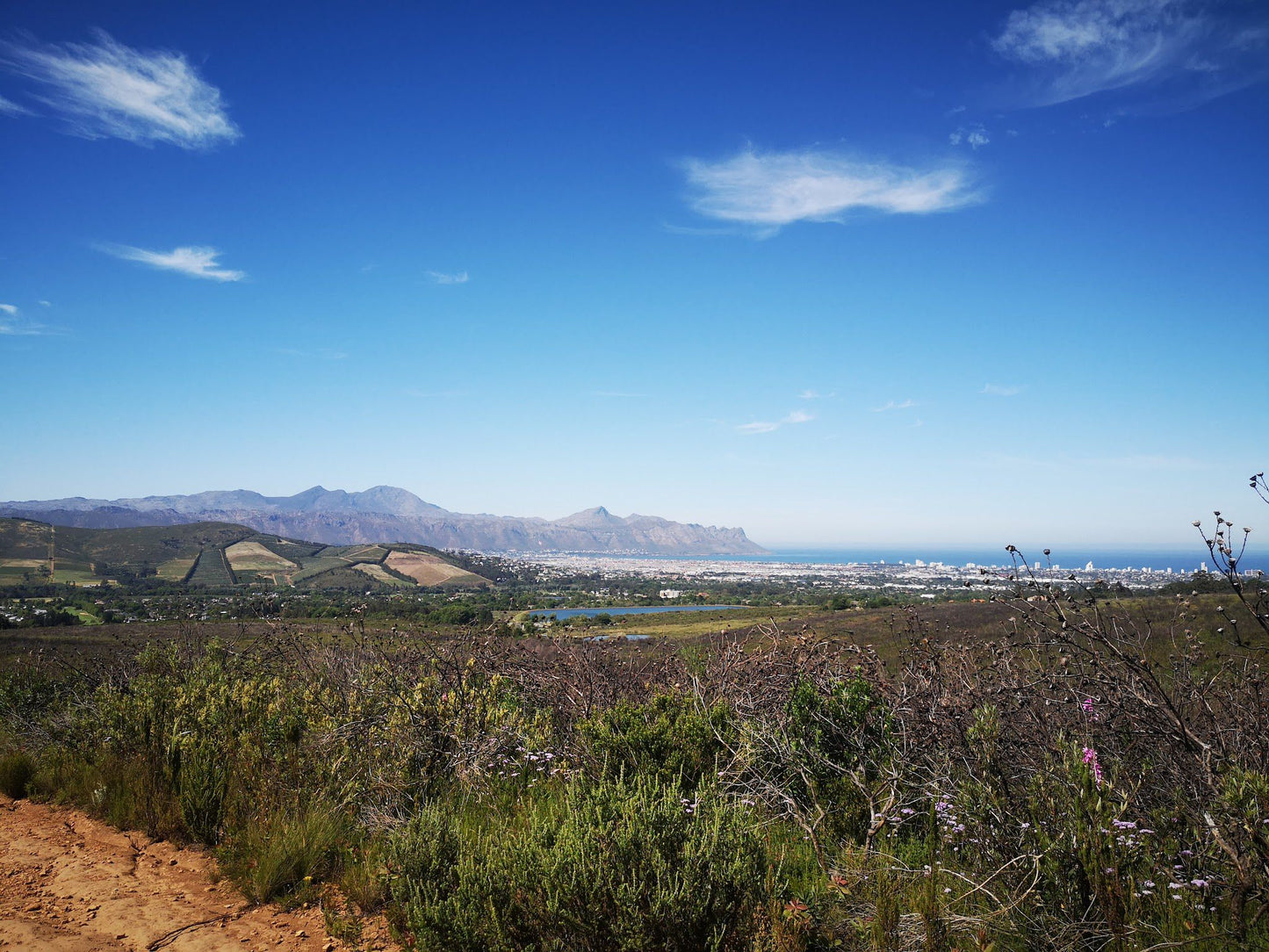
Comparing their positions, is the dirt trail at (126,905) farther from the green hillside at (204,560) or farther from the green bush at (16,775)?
the green hillside at (204,560)

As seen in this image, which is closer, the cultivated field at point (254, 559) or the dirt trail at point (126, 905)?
the dirt trail at point (126, 905)

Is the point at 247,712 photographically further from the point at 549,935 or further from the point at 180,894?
the point at 549,935

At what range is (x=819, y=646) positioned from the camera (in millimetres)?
8320

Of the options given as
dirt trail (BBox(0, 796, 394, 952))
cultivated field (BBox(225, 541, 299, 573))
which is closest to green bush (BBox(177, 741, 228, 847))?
dirt trail (BBox(0, 796, 394, 952))

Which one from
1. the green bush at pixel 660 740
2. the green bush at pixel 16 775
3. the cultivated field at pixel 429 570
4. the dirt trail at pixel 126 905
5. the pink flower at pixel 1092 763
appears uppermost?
Answer: the pink flower at pixel 1092 763

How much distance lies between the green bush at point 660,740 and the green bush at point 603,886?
2.10 metres

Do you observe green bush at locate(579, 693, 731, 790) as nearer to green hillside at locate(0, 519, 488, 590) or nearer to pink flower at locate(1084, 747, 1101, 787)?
pink flower at locate(1084, 747, 1101, 787)

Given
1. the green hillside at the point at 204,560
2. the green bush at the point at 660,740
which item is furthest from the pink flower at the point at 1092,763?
the green hillside at the point at 204,560

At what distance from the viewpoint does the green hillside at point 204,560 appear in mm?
106375

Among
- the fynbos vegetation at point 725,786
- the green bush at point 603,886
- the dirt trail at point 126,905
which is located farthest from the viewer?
the dirt trail at point 126,905

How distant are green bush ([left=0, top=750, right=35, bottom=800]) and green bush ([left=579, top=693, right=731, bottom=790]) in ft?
20.9

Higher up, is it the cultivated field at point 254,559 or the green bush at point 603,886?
the green bush at point 603,886

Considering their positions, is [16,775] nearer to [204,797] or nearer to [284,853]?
[204,797]

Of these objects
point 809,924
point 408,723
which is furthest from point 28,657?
point 809,924
